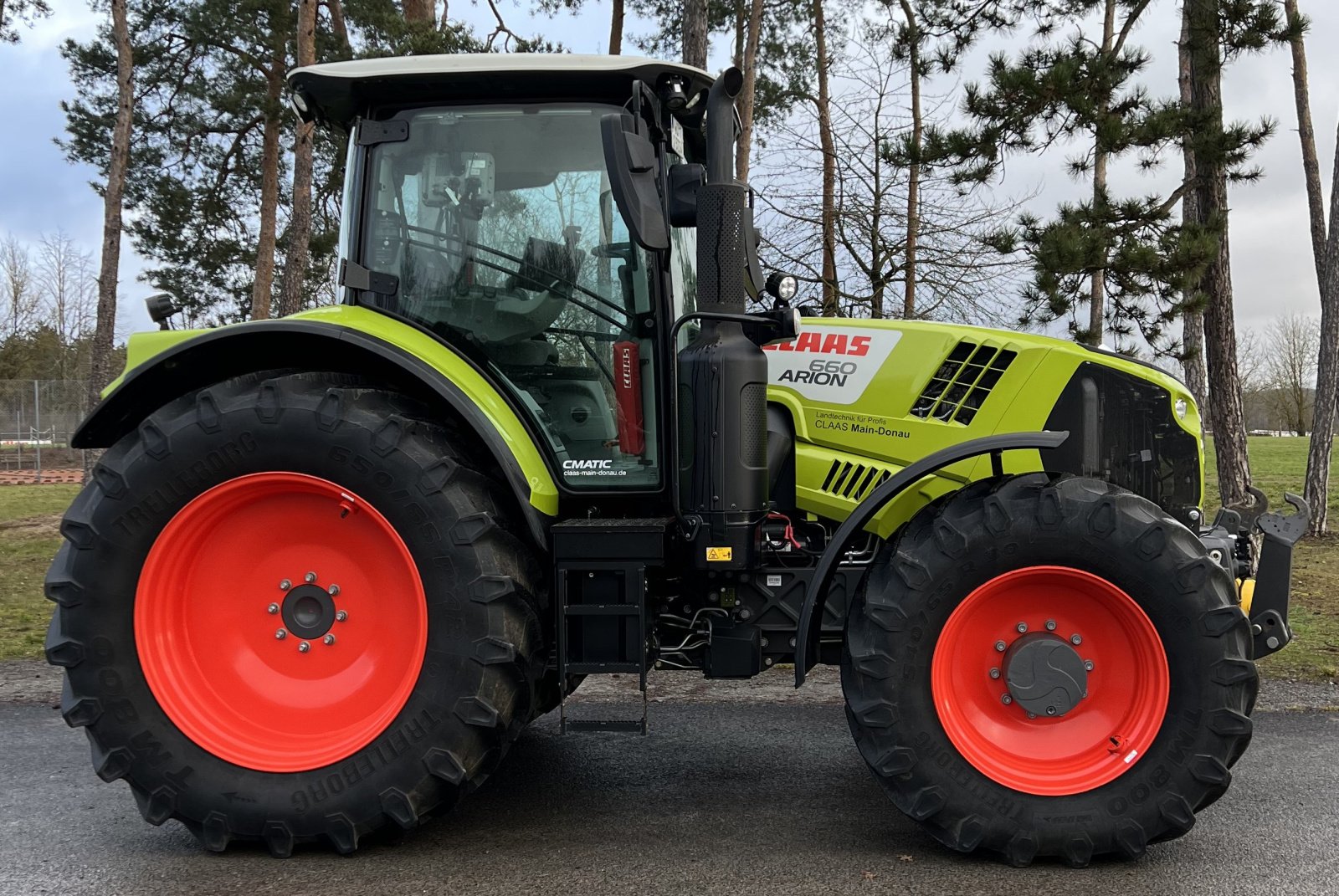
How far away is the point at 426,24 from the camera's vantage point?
12453 millimetres

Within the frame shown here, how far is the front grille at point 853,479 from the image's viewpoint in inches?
149

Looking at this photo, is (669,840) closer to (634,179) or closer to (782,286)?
(782,286)

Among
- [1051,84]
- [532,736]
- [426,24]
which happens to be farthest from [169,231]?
[532,736]

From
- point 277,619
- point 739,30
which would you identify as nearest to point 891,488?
point 277,619

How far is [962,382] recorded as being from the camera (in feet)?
12.5

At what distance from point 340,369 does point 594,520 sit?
1002mm

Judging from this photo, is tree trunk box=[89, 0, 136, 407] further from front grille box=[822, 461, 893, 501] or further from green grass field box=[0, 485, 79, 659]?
front grille box=[822, 461, 893, 501]

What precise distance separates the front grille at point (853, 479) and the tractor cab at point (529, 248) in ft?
2.16

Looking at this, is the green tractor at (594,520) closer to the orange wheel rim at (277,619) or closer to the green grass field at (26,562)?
the orange wheel rim at (277,619)

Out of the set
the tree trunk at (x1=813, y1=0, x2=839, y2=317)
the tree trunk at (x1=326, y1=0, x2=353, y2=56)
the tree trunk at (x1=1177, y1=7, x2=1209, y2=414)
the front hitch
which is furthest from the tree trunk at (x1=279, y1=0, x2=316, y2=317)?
the front hitch

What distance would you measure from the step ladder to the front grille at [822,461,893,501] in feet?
2.40

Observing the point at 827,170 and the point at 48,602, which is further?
the point at 827,170

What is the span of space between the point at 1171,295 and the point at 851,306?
573cm


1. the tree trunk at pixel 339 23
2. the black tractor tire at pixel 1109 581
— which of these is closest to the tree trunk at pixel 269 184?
the tree trunk at pixel 339 23
